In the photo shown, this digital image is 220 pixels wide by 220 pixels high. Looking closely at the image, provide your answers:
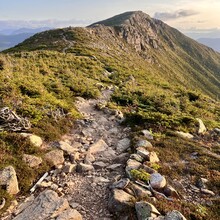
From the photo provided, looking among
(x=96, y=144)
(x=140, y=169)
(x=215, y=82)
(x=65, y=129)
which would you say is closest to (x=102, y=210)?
(x=140, y=169)

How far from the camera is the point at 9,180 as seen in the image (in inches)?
319

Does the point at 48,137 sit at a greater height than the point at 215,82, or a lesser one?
greater

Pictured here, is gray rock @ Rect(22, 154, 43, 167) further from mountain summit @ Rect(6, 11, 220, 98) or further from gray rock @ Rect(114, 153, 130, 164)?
mountain summit @ Rect(6, 11, 220, 98)

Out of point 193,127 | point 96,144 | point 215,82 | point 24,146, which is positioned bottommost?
point 215,82

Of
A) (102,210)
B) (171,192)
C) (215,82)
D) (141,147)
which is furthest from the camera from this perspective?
(215,82)

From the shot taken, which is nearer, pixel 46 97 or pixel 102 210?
pixel 102 210

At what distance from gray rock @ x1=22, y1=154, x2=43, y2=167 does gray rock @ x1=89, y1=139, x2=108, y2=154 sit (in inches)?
99.1

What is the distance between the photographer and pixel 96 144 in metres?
12.1

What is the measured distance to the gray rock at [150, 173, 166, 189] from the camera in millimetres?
8516

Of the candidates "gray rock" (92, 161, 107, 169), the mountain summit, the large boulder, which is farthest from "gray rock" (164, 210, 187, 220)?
the mountain summit

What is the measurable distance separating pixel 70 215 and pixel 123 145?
558cm

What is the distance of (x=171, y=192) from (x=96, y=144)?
14.8 feet

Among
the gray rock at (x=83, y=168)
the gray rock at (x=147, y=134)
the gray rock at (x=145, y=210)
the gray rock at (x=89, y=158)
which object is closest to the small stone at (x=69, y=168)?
the gray rock at (x=83, y=168)

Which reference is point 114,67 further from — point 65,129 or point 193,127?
point 65,129
